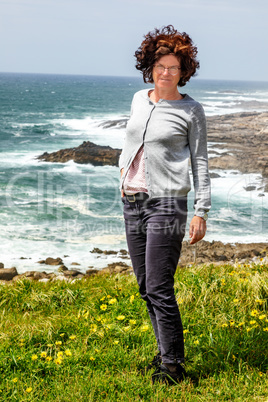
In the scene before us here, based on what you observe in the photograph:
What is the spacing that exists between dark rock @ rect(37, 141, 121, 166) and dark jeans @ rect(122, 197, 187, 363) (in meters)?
24.4

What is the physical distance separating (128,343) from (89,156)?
24744mm

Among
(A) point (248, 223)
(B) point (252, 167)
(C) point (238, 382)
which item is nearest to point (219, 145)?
(B) point (252, 167)

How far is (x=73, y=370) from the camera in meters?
3.38

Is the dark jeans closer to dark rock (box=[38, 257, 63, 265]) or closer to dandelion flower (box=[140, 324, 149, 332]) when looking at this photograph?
dandelion flower (box=[140, 324, 149, 332])

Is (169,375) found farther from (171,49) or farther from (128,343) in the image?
(171,49)

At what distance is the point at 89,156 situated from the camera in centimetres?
2806

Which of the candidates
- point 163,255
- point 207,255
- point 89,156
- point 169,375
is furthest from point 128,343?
point 89,156

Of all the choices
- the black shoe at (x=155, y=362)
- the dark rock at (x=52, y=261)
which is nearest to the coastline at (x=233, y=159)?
the dark rock at (x=52, y=261)

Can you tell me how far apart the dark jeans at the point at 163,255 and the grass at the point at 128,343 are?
1.05 feet

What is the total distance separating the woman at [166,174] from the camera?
9.86ft

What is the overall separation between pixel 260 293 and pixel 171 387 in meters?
1.63

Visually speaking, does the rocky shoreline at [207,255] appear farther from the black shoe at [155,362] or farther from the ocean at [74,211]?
the black shoe at [155,362]

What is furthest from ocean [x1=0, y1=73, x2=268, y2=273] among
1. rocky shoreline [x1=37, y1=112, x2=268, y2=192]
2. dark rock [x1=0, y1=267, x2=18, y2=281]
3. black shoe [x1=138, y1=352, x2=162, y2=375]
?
black shoe [x1=138, y1=352, x2=162, y2=375]

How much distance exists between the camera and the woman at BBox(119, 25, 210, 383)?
3.00m
